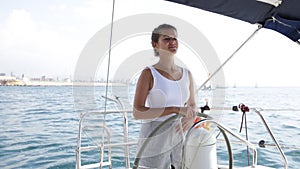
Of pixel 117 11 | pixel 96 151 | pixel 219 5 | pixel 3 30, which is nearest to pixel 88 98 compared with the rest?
pixel 117 11

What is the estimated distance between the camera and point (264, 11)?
1687 millimetres

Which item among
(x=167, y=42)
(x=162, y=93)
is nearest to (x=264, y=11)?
(x=167, y=42)

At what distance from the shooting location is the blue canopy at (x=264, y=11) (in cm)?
156

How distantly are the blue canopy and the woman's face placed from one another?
1.05 feet

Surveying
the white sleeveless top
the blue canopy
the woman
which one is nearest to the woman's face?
the woman

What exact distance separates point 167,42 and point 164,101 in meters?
0.28

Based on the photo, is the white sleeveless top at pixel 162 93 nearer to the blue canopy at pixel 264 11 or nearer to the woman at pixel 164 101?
the woman at pixel 164 101

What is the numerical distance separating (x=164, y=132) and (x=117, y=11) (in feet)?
2.41

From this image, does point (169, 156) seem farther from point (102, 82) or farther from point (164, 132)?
point (102, 82)

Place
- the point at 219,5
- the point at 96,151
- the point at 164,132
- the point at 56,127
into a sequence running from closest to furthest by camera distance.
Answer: the point at 164,132 → the point at 219,5 → the point at 96,151 → the point at 56,127

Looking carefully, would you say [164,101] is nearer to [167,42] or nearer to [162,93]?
[162,93]

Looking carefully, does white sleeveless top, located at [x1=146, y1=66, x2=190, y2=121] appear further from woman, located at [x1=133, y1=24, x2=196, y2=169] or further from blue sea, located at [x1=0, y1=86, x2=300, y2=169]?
blue sea, located at [x1=0, y1=86, x2=300, y2=169]

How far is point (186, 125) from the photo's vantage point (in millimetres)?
1316

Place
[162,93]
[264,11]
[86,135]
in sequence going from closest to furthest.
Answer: [162,93], [264,11], [86,135]
